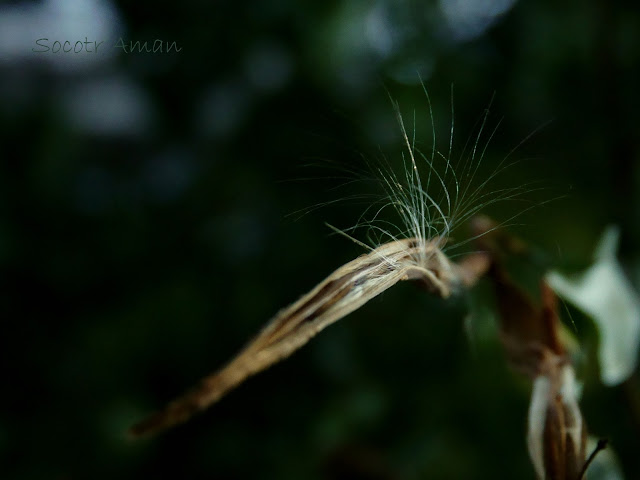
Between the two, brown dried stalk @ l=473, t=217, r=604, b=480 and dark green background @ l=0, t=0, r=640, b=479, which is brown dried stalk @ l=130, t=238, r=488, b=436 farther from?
dark green background @ l=0, t=0, r=640, b=479

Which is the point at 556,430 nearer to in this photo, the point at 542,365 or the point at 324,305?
the point at 542,365

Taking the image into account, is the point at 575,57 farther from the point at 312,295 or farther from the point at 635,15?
the point at 312,295

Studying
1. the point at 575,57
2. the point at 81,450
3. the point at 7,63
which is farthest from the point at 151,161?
the point at 575,57

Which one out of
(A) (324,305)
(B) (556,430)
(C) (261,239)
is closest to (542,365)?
(B) (556,430)

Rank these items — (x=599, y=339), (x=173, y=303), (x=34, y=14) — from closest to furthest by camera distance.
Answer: (x=599, y=339) → (x=34, y=14) → (x=173, y=303)

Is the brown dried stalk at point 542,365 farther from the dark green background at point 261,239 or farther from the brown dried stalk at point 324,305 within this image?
the dark green background at point 261,239

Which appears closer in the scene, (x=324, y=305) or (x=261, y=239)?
(x=324, y=305)
